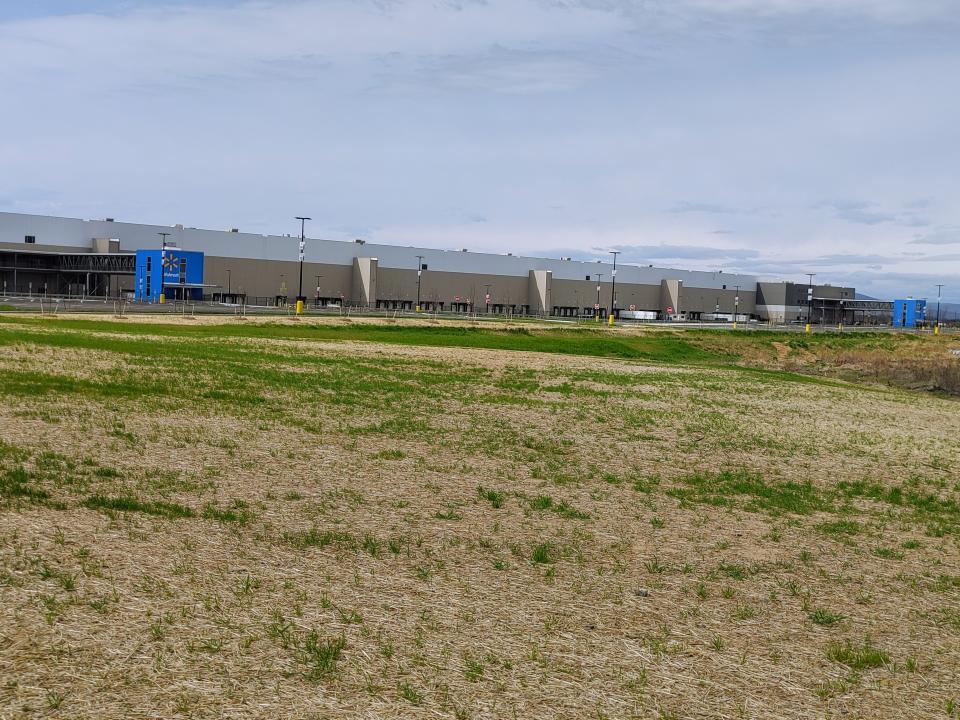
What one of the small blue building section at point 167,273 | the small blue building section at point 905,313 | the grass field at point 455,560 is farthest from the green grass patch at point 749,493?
the small blue building section at point 905,313

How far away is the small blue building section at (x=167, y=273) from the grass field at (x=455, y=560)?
75.3 m

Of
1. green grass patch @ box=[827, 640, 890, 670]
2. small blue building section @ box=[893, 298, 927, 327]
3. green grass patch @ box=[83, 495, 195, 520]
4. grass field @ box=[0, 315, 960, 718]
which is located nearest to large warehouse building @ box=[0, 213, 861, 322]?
small blue building section @ box=[893, 298, 927, 327]

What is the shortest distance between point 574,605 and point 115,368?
1941cm

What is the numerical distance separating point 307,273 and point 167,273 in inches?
818

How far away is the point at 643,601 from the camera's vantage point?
8617 mm

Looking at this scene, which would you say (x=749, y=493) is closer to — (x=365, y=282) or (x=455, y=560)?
(x=455, y=560)

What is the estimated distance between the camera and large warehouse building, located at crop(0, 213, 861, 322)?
10206 centimetres

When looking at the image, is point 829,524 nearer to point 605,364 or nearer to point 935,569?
point 935,569

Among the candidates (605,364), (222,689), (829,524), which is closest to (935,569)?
(829,524)

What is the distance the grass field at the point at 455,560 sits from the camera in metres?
6.51

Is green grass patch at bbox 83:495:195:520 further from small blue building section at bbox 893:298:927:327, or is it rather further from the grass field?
small blue building section at bbox 893:298:927:327

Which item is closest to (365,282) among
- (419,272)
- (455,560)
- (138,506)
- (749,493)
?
(419,272)

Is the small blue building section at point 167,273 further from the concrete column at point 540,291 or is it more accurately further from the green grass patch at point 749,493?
the green grass patch at point 749,493

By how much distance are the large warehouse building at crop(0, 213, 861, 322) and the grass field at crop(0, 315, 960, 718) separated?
82422 millimetres
